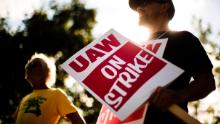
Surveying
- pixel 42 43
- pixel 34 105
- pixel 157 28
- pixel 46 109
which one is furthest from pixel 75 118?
pixel 42 43

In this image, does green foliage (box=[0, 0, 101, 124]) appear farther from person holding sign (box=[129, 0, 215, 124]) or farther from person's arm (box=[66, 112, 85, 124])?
person holding sign (box=[129, 0, 215, 124])

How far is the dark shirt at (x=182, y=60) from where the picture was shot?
2.16m

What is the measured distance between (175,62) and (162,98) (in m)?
0.53

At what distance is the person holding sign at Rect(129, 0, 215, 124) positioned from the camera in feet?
6.16

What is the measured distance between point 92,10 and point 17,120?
948 inches

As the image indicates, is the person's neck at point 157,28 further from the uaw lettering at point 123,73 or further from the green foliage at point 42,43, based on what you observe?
the green foliage at point 42,43

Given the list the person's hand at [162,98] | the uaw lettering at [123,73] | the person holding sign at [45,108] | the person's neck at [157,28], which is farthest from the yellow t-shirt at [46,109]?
the person's hand at [162,98]

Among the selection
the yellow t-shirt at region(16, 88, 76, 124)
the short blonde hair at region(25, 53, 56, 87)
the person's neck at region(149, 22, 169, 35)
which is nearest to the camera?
the person's neck at region(149, 22, 169, 35)

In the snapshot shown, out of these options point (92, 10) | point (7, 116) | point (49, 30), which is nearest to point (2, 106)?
point (7, 116)

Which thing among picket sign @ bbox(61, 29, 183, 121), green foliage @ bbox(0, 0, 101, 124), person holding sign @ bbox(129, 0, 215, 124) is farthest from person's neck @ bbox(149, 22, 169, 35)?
green foliage @ bbox(0, 0, 101, 124)

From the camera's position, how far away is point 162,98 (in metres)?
1.79

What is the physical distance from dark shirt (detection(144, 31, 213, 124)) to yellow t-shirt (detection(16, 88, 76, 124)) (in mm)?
1702

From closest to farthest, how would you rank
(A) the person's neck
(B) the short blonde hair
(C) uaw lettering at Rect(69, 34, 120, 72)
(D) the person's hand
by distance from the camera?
(D) the person's hand, (C) uaw lettering at Rect(69, 34, 120, 72), (A) the person's neck, (B) the short blonde hair

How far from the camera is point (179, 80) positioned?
2.24 metres
